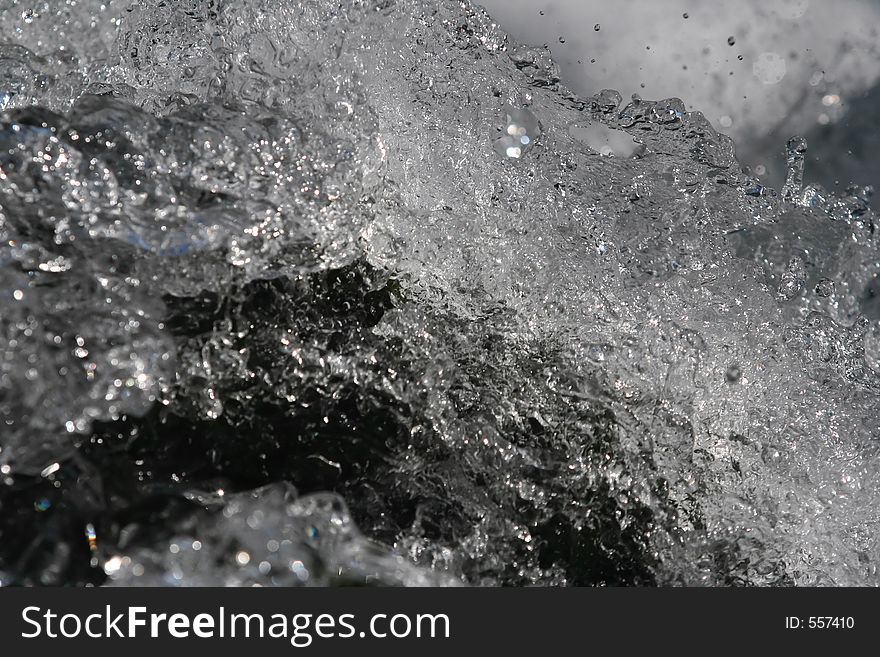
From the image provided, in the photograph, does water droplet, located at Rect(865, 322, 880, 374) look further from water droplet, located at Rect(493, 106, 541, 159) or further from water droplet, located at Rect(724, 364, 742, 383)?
water droplet, located at Rect(493, 106, 541, 159)

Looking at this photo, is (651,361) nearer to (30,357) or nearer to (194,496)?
(194,496)

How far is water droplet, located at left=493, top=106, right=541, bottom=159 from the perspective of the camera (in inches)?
52.4

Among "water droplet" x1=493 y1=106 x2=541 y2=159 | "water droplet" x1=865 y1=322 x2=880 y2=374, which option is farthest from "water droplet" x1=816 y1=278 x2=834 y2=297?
"water droplet" x1=493 y1=106 x2=541 y2=159

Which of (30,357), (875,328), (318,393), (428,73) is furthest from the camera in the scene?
(875,328)

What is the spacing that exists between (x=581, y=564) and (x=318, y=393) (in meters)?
0.40

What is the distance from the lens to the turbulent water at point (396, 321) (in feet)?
2.78

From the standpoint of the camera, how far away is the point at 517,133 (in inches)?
52.5

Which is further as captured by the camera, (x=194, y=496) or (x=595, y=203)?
(x=595, y=203)

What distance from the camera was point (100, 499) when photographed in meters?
0.83

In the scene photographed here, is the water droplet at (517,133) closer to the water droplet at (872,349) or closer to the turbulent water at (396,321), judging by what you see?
the turbulent water at (396,321)

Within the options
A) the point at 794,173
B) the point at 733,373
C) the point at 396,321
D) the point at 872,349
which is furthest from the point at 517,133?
the point at 872,349

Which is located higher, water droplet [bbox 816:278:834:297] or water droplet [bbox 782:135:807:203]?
water droplet [bbox 782:135:807:203]

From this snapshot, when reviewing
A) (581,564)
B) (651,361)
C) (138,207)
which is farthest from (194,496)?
(651,361)

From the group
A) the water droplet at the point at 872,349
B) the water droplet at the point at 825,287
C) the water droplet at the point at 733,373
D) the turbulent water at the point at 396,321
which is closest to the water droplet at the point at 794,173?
the turbulent water at the point at 396,321
